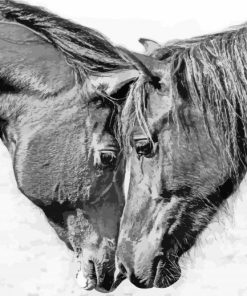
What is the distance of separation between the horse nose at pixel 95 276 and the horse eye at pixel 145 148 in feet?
1.45

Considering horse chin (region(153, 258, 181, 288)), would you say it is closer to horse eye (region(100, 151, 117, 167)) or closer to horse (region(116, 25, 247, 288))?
horse (region(116, 25, 247, 288))

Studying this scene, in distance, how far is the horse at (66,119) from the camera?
1472mm

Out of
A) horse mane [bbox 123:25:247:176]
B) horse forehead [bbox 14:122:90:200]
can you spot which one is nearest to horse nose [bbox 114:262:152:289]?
horse forehead [bbox 14:122:90:200]

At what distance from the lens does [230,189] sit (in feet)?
4.38

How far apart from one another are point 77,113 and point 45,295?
96cm

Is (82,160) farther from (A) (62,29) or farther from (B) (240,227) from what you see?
(B) (240,227)

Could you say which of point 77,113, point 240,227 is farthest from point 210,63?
point 240,227

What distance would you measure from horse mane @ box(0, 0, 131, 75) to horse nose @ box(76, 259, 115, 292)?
55cm

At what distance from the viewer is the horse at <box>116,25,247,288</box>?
123cm

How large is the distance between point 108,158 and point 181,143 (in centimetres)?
27

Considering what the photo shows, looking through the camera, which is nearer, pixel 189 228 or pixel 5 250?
pixel 189 228

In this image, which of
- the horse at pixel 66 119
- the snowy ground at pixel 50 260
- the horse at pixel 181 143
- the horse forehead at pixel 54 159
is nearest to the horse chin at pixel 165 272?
the horse at pixel 181 143

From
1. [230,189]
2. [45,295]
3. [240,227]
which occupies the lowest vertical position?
[45,295]

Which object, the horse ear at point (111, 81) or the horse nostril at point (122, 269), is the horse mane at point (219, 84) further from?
the horse nostril at point (122, 269)
